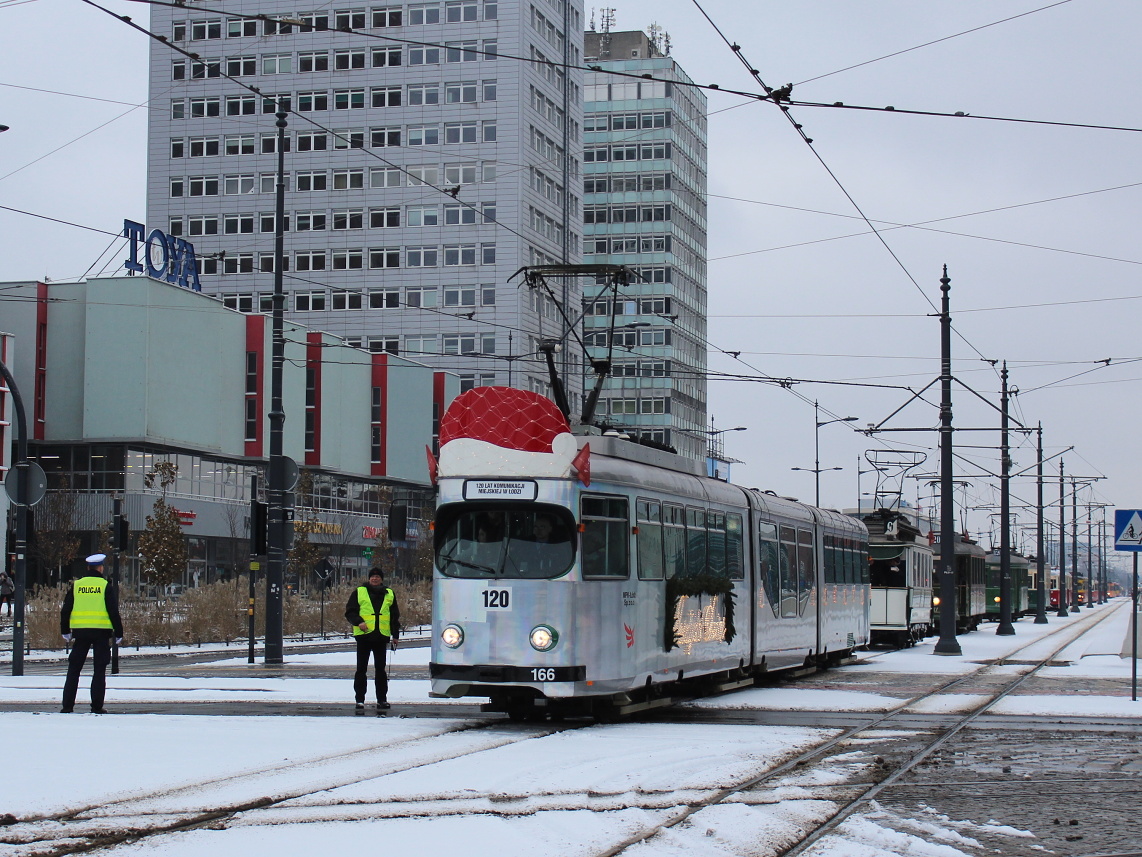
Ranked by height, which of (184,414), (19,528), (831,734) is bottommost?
(831,734)

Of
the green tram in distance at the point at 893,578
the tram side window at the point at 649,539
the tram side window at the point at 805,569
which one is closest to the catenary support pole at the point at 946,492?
the green tram in distance at the point at 893,578

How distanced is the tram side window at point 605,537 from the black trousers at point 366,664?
294cm

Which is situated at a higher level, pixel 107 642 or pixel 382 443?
pixel 382 443

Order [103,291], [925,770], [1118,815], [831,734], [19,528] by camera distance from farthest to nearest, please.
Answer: [103,291] → [19,528] → [831,734] → [925,770] → [1118,815]

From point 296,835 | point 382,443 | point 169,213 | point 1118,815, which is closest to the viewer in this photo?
point 296,835

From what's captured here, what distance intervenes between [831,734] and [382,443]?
7312cm

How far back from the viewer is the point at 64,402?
6881 cm

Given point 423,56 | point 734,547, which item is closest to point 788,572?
point 734,547

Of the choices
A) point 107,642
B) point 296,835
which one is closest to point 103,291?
point 107,642

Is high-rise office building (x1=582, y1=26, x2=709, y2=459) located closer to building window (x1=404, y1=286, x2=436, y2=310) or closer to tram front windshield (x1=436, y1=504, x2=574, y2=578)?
building window (x1=404, y1=286, x2=436, y2=310)

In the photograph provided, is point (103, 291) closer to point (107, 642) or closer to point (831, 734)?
point (107, 642)

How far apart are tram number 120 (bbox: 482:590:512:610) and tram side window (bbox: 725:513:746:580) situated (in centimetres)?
517

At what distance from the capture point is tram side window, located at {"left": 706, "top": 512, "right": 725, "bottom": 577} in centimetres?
1956

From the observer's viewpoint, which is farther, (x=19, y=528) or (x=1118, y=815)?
(x=19, y=528)
